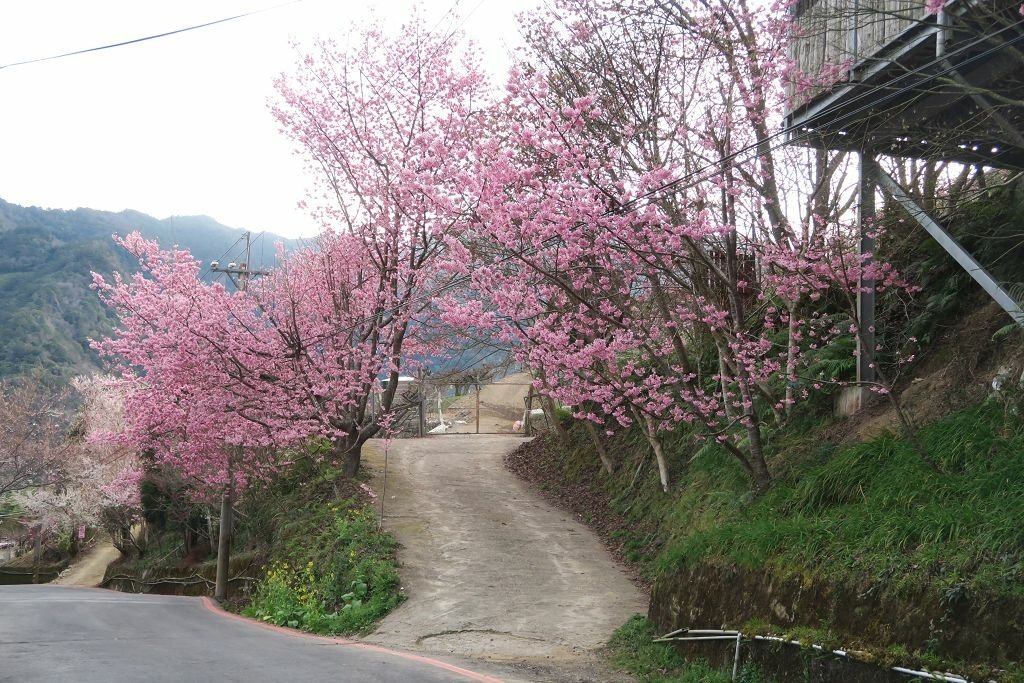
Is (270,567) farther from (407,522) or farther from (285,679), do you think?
(285,679)

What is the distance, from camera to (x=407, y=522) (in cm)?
1691

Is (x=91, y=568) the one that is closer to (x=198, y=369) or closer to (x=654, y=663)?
(x=198, y=369)

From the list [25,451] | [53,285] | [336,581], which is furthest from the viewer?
[53,285]

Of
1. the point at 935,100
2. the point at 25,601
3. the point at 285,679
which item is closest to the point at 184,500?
the point at 25,601

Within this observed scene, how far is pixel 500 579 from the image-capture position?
44.9 ft

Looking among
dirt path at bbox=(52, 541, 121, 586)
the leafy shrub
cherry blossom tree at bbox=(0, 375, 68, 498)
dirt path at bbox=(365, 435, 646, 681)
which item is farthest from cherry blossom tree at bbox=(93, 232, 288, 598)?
dirt path at bbox=(52, 541, 121, 586)

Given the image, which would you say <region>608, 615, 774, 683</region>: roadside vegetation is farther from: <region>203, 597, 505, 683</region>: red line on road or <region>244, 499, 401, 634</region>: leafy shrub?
<region>244, 499, 401, 634</region>: leafy shrub

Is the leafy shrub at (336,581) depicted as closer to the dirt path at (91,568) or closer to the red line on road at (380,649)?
the red line on road at (380,649)

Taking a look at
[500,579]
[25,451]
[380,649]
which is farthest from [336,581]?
[25,451]

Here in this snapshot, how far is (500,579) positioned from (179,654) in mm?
5477

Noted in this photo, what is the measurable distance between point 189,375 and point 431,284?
5324 mm

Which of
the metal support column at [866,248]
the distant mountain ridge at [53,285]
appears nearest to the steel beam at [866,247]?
the metal support column at [866,248]

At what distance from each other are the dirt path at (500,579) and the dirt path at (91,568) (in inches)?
865

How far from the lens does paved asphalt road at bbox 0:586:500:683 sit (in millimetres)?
8188
